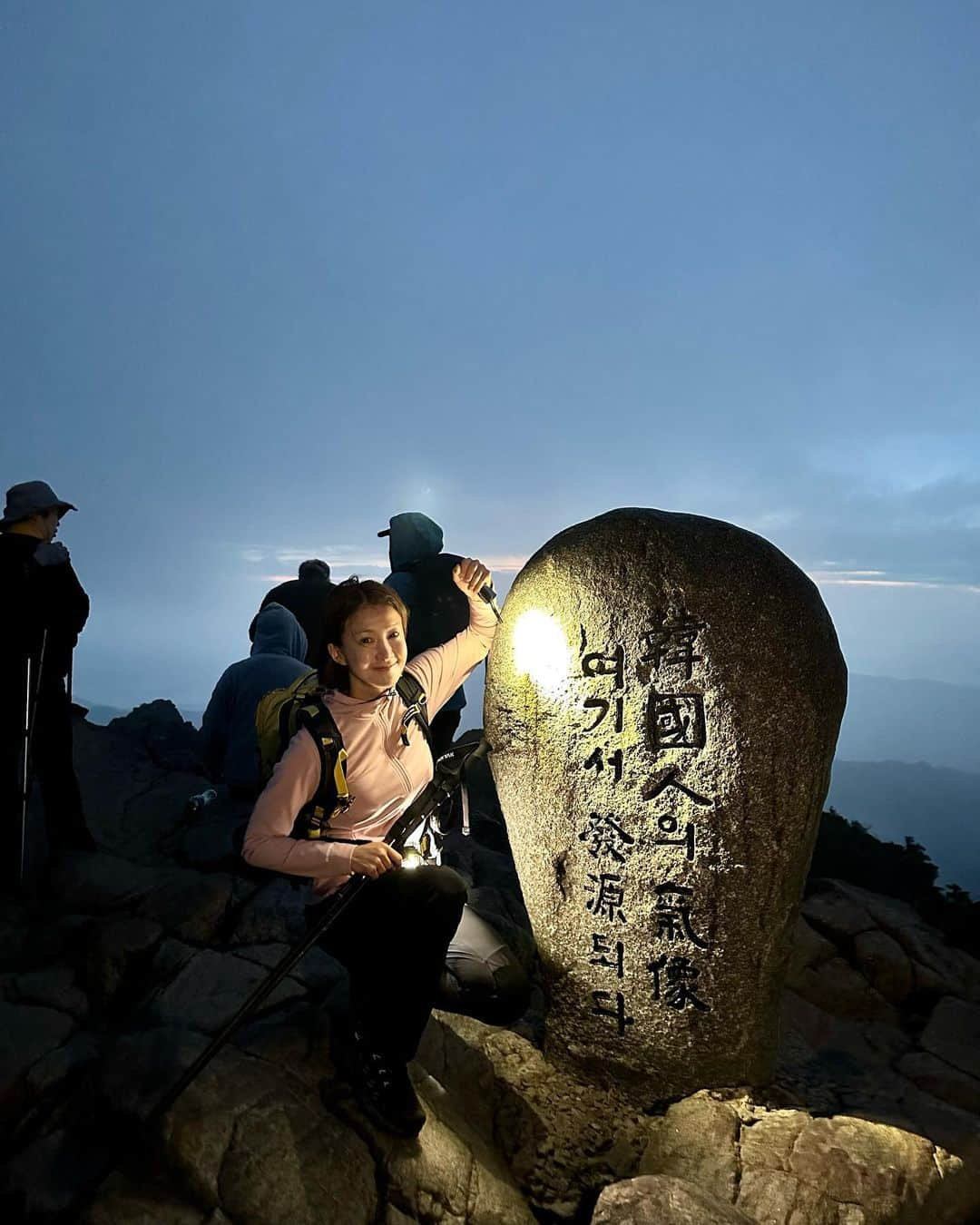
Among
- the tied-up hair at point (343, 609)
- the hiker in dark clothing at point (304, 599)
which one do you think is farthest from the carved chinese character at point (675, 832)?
the hiker in dark clothing at point (304, 599)

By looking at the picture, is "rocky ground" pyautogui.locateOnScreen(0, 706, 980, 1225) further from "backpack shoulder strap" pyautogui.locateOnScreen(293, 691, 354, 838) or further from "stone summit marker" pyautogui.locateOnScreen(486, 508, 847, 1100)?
"backpack shoulder strap" pyautogui.locateOnScreen(293, 691, 354, 838)

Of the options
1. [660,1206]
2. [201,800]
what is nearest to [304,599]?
[201,800]

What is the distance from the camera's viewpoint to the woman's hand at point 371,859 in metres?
2.52

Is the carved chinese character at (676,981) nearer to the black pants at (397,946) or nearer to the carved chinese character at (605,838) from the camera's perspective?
the carved chinese character at (605,838)

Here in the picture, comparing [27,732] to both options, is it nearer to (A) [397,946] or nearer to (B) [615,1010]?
(A) [397,946]

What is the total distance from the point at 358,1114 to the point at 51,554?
4.30 meters

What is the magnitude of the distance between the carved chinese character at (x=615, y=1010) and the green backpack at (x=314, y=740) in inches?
78.6

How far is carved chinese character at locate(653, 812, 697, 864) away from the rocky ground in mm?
1337

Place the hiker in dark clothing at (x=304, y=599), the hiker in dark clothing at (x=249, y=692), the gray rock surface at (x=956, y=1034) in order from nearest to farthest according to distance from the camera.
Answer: the gray rock surface at (x=956, y=1034) < the hiker in dark clothing at (x=249, y=692) < the hiker in dark clothing at (x=304, y=599)

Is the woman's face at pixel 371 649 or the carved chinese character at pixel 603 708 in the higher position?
the woman's face at pixel 371 649

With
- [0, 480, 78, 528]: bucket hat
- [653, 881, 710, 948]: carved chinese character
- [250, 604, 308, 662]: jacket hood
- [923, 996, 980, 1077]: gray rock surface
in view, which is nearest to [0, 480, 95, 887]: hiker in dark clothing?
[0, 480, 78, 528]: bucket hat

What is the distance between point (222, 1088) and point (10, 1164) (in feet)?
2.97

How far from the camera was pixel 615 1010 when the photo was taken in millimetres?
3684

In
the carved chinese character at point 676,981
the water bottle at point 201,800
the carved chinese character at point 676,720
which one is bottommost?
the carved chinese character at point 676,981
